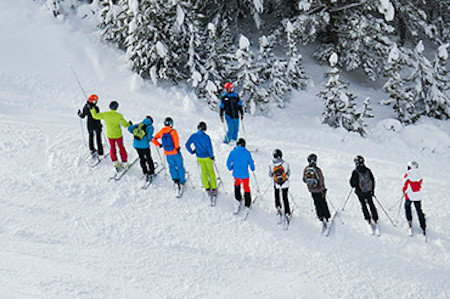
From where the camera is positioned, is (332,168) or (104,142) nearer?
(332,168)

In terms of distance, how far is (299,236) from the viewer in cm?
760

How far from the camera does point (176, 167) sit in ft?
28.0

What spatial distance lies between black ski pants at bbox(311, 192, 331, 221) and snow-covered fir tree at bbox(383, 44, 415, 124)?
829 cm

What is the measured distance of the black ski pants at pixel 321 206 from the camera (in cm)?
758

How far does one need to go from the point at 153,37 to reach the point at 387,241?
10625mm

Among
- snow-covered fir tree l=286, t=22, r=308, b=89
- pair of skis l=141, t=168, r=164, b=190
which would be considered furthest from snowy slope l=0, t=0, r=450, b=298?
snow-covered fir tree l=286, t=22, r=308, b=89

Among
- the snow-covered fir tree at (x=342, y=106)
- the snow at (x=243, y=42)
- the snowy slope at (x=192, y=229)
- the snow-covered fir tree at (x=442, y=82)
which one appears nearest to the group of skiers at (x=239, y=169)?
the snowy slope at (x=192, y=229)

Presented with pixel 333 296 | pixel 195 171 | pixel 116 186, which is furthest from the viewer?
pixel 195 171

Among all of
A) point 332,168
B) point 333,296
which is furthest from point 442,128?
point 333,296

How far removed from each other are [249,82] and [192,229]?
289 inches

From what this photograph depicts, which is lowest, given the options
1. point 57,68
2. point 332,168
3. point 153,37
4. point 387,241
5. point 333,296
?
point 333,296

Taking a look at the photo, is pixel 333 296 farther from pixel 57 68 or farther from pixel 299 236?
pixel 57 68

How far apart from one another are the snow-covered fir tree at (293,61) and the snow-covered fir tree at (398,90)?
11.3 feet

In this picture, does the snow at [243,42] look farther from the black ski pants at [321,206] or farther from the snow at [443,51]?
the snow at [443,51]
